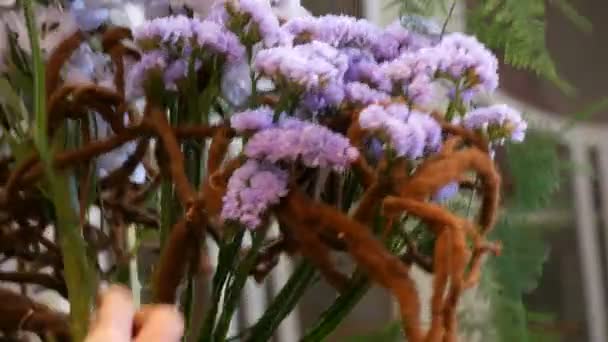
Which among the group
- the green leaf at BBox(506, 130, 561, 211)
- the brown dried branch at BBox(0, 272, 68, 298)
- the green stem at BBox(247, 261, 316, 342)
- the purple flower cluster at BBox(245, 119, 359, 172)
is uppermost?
the purple flower cluster at BBox(245, 119, 359, 172)

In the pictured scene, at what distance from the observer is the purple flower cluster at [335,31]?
1.23 feet

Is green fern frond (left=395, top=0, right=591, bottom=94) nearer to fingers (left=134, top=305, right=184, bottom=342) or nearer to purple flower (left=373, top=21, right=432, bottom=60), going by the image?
purple flower (left=373, top=21, right=432, bottom=60)

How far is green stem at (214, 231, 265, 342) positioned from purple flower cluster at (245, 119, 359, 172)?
0.15 feet

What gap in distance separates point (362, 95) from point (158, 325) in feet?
0.42

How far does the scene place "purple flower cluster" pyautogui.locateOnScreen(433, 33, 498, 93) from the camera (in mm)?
337

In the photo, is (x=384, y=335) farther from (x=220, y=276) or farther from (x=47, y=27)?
(x=47, y=27)

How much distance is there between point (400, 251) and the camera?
39cm

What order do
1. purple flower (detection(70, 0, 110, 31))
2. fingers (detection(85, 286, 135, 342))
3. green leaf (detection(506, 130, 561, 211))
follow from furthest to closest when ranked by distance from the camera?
green leaf (detection(506, 130, 561, 211)), purple flower (detection(70, 0, 110, 31)), fingers (detection(85, 286, 135, 342))

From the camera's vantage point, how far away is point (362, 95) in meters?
0.34

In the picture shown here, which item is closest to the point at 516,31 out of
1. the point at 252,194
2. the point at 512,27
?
the point at 512,27

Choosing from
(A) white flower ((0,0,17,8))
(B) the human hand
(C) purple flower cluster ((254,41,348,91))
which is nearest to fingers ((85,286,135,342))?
(B) the human hand

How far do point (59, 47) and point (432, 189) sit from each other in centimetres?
19

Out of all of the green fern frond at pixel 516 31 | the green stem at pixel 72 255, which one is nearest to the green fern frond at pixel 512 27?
the green fern frond at pixel 516 31

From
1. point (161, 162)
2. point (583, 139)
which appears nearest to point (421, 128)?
point (161, 162)
